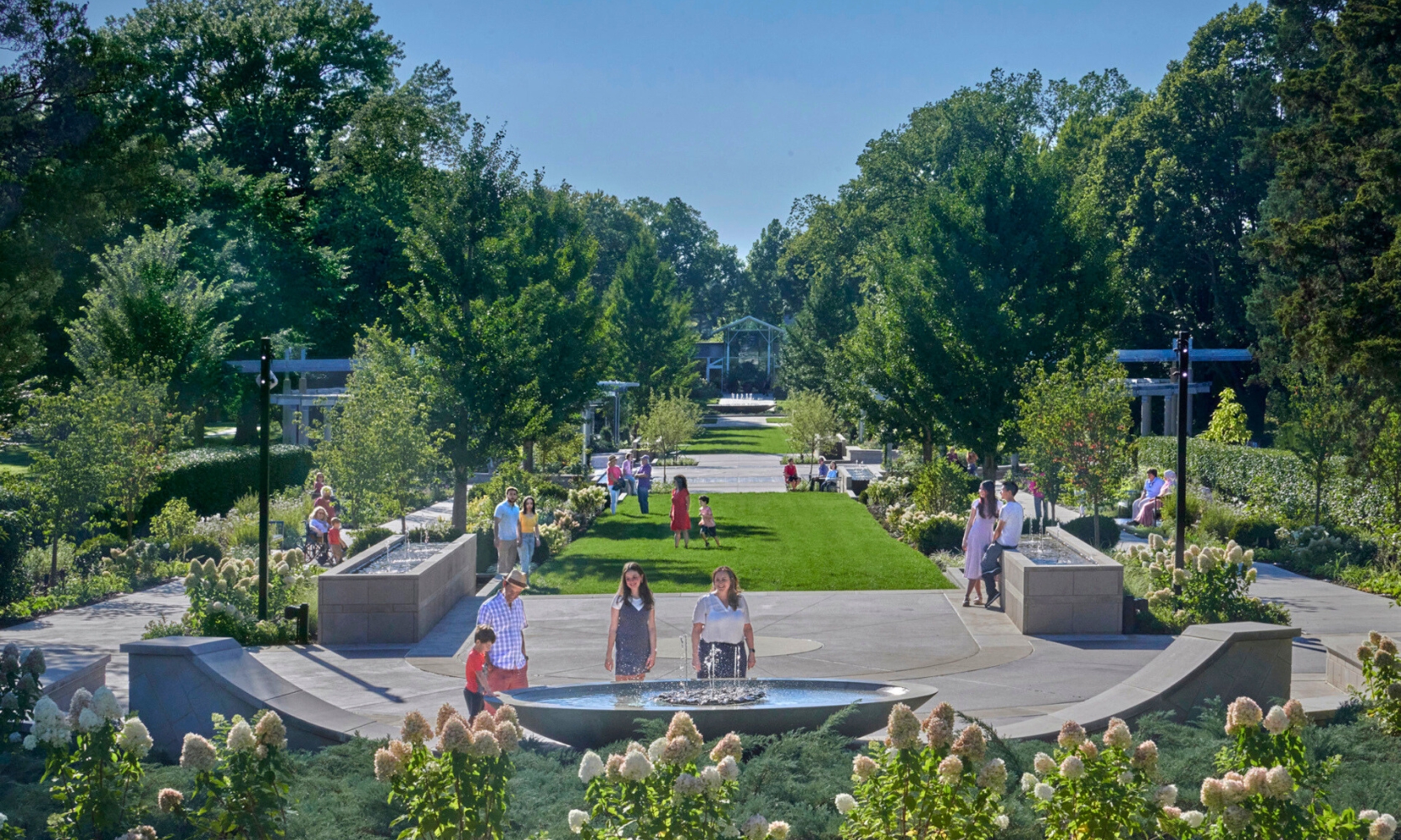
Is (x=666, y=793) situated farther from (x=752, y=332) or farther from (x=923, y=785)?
(x=752, y=332)

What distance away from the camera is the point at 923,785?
5.19 m

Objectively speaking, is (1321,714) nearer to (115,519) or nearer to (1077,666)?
(1077,666)

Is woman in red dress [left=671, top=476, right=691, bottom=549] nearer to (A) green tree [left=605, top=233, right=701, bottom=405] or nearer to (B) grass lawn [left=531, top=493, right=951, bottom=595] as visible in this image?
(B) grass lawn [left=531, top=493, right=951, bottom=595]

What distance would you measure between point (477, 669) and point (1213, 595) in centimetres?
934

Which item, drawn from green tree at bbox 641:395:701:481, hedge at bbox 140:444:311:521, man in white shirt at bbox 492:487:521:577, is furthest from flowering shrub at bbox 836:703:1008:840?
green tree at bbox 641:395:701:481

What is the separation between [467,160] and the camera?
949 inches

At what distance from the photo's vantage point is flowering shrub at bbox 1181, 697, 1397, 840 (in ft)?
16.2

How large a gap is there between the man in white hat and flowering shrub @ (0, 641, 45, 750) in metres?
3.14

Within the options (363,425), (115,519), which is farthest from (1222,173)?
(115,519)

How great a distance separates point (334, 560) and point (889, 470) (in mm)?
24219

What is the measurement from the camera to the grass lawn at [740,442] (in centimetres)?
5706

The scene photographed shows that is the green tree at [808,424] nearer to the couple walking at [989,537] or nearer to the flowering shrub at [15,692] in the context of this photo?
the couple walking at [989,537]

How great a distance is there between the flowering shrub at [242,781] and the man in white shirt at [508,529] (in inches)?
509

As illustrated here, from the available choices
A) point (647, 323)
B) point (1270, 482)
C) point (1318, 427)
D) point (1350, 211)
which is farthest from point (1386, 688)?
point (647, 323)
